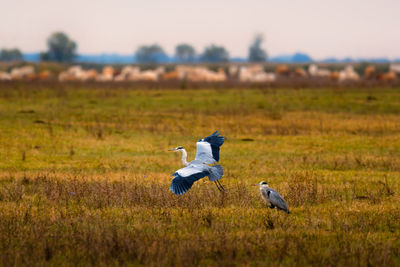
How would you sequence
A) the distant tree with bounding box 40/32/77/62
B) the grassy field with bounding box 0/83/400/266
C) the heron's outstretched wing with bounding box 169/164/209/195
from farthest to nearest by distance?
the distant tree with bounding box 40/32/77/62, the heron's outstretched wing with bounding box 169/164/209/195, the grassy field with bounding box 0/83/400/266

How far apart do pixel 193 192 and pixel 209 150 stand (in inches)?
78.2

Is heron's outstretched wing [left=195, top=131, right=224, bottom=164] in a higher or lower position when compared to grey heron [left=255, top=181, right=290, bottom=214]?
higher

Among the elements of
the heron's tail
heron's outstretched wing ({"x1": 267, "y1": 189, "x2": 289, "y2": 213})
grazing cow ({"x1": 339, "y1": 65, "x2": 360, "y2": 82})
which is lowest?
grazing cow ({"x1": 339, "y1": 65, "x2": 360, "y2": 82})

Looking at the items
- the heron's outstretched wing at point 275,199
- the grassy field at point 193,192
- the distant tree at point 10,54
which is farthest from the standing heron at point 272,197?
the distant tree at point 10,54

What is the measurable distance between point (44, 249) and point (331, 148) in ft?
44.3

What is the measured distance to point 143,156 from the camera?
1744 centimetres

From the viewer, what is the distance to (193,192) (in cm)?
1165

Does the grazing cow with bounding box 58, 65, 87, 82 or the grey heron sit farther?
the grazing cow with bounding box 58, 65, 87, 82

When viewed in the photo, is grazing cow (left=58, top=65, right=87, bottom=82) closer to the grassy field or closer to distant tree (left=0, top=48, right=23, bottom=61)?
the grassy field

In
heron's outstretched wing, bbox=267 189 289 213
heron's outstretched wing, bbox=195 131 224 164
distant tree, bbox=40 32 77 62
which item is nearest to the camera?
heron's outstretched wing, bbox=267 189 289 213

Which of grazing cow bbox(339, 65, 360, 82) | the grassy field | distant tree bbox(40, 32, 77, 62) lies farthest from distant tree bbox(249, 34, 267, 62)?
the grassy field

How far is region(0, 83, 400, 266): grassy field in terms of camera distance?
7766mm

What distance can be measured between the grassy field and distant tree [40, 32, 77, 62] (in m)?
130

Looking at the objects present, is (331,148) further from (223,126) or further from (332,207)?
(332,207)
